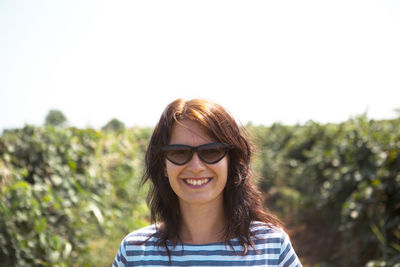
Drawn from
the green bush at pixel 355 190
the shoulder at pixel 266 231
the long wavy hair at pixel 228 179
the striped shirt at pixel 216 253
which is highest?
the long wavy hair at pixel 228 179

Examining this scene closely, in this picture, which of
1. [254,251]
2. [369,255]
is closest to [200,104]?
[254,251]

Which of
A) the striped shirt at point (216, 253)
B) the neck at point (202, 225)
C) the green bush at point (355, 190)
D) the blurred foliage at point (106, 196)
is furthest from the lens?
the green bush at point (355, 190)

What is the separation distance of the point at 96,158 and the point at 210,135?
444cm

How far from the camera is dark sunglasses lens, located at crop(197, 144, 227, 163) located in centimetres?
146

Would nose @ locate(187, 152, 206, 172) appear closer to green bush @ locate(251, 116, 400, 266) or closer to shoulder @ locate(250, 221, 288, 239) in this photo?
shoulder @ locate(250, 221, 288, 239)

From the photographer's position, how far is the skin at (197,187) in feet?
4.81

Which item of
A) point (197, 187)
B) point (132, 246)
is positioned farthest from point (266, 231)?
point (132, 246)

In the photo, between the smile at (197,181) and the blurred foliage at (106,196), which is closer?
the smile at (197,181)

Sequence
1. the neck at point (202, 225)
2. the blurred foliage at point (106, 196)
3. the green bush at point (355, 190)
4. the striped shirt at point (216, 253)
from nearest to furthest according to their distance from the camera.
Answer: the striped shirt at point (216, 253) < the neck at point (202, 225) < the blurred foliage at point (106, 196) < the green bush at point (355, 190)

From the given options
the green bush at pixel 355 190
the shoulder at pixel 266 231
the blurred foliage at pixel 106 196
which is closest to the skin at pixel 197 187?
the shoulder at pixel 266 231

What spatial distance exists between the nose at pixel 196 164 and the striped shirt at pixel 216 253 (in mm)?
320

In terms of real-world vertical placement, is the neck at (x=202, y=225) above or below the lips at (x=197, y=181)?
below

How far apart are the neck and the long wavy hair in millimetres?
36

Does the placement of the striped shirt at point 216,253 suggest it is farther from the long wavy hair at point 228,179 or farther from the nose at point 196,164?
the nose at point 196,164
